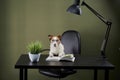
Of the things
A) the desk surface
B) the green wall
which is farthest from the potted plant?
the green wall

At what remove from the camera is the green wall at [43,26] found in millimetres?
3758

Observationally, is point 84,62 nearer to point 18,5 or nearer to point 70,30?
point 70,30

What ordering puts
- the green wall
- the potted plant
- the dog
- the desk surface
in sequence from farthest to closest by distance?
the green wall, the dog, the potted plant, the desk surface

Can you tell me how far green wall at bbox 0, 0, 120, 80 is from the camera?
12.3 feet

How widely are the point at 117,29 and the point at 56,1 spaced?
111 cm

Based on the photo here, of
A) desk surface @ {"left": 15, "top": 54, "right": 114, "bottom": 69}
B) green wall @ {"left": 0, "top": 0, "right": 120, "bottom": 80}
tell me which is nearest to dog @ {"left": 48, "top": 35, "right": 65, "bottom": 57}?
desk surface @ {"left": 15, "top": 54, "right": 114, "bottom": 69}

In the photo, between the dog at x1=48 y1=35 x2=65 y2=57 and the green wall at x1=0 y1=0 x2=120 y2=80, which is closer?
the dog at x1=48 y1=35 x2=65 y2=57

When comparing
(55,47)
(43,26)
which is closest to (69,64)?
(55,47)

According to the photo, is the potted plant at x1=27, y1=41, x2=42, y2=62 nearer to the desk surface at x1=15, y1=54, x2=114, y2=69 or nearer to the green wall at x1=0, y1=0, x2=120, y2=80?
the desk surface at x1=15, y1=54, x2=114, y2=69

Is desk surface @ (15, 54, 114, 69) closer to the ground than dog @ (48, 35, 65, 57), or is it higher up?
closer to the ground

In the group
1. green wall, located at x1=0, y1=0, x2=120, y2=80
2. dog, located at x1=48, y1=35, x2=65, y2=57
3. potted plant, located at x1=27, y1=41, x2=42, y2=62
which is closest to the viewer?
potted plant, located at x1=27, y1=41, x2=42, y2=62

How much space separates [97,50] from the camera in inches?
153

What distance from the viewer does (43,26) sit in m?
3.80

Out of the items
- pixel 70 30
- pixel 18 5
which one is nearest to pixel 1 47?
pixel 18 5
